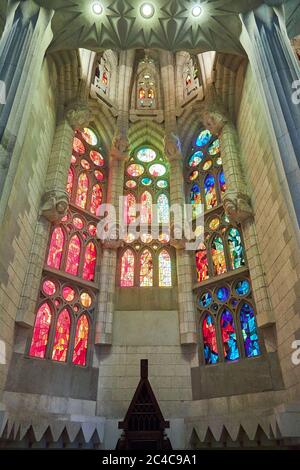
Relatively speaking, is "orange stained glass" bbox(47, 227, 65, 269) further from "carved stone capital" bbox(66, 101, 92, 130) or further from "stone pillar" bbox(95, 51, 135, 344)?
"carved stone capital" bbox(66, 101, 92, 130)

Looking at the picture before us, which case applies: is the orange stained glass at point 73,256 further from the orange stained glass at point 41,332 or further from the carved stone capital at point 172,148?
the carved stone capital at point 172,148

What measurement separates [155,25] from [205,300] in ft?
27.1

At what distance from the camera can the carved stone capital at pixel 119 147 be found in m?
12.7

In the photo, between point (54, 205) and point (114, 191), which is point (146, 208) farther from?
point (54, 205)

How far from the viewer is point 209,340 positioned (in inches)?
380

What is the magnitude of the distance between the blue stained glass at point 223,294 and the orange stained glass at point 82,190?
17.8ft

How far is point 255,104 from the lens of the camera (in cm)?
942

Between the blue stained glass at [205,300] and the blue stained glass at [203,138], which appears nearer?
the blue stained glass at [205,300]

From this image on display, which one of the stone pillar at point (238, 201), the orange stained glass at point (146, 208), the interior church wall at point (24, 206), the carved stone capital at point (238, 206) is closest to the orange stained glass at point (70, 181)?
the interior church wall at point (24, 206)

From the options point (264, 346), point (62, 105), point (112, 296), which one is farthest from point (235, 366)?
point (62, 105)

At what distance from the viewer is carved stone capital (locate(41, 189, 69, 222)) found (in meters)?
9.41

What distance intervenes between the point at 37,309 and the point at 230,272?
5583 millimetres

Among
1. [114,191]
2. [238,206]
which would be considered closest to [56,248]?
[114,191]

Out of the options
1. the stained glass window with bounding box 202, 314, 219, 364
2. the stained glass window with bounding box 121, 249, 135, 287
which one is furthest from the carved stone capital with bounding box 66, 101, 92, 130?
the stained glass window with bounding box 202, 314, 219, 364
